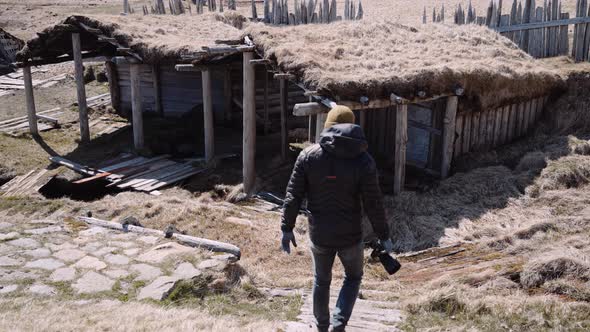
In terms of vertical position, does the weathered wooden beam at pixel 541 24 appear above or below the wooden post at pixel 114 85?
above

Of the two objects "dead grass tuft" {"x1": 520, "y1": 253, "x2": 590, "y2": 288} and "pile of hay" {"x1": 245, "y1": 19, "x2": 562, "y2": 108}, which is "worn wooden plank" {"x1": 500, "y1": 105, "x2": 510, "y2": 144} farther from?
"dead grass tuft" {"x1": 520, "y1": 253, "x2": 590, "y2": 288}

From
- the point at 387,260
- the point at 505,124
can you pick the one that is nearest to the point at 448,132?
the point at 505,124

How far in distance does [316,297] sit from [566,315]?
7.89ft

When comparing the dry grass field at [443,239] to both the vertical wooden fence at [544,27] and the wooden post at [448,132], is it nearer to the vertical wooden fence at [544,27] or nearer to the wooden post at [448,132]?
the wooden post at [448,132]

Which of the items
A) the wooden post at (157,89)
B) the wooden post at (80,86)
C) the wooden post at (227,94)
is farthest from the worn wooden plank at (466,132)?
the wooden post at (157,89)

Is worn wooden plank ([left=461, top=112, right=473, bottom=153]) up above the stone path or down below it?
above

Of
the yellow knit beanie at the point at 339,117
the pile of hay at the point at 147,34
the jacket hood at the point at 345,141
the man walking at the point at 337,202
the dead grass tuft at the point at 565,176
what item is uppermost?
the pile of hay at the point at 147,34

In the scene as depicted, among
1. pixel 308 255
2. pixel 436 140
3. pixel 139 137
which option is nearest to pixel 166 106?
pixel 139 137

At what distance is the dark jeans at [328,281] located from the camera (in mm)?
5109

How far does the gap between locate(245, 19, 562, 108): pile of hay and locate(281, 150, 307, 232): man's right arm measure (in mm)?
4933

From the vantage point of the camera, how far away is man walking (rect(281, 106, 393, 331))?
491 centimetres

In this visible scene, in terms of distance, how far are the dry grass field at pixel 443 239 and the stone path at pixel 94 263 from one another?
0.28 metres

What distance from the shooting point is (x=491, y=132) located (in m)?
12.4

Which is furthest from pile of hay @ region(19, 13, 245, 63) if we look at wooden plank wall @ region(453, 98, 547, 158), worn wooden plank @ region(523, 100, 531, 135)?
worn wooden plank @ region(523, 100, 531, 135)
